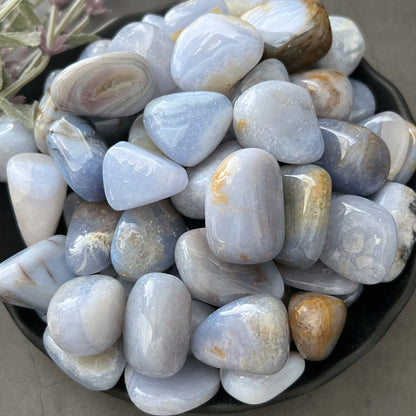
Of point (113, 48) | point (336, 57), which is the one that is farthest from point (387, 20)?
point (113, 48)

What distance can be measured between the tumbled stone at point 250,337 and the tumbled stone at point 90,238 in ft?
0.36

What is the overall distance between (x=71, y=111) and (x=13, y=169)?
74 mm

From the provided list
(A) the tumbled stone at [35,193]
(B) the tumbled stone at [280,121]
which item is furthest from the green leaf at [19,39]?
(B) the tumbled stone at [280,121]

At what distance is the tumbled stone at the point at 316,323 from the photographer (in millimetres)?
428

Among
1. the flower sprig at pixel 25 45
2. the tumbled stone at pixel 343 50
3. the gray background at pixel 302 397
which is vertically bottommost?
the gray background at pixel 302 397

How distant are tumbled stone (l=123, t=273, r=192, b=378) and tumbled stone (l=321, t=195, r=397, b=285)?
0.13m

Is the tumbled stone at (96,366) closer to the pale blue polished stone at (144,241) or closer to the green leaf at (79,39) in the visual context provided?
the pale blue polished stone at (144,241)

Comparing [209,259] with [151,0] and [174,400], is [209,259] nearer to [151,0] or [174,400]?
[174,400]

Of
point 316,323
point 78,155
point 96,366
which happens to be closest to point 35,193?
point 78,155

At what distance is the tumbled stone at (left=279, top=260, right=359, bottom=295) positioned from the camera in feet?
1.51

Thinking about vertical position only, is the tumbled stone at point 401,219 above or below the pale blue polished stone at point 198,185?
below

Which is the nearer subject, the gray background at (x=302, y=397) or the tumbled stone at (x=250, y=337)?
the tumbled stone at (x=250, y=337)

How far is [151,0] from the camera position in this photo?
0.76 m

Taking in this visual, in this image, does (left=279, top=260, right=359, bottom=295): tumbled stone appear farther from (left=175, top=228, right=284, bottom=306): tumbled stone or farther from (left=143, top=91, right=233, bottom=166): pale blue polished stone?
(left=143, top=91, right=233, bottom=166): pale blue polished stone
